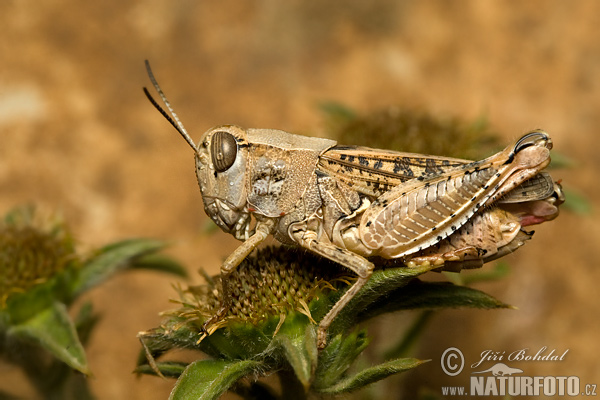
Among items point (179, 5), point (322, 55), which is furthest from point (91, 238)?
point (322, 55)

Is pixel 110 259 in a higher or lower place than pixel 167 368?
higher

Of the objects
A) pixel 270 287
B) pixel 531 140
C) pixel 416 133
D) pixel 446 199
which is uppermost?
pixel 416 133

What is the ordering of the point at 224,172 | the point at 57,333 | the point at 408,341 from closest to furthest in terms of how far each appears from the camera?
the point at 224,172
the point at 57,333
the point at 408,341

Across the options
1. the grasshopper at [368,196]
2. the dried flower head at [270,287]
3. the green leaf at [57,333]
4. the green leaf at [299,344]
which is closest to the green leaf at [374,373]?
the green leaf at [299,344]

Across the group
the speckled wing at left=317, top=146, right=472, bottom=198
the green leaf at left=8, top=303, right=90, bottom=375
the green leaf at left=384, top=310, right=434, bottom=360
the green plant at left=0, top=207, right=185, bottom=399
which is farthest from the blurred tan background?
the speckled wing at left=317, top=146, right=472, bottom=198

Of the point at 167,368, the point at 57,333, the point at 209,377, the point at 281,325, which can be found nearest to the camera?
the point at 209,377

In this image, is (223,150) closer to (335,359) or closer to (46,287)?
(335,359)

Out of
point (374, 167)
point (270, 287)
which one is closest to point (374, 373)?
point (270, 287)

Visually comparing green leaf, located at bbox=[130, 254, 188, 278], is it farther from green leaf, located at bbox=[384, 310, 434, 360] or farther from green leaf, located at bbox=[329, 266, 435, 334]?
green leaf, located at bbox=[329, 266, 435, 334]
